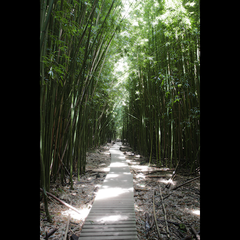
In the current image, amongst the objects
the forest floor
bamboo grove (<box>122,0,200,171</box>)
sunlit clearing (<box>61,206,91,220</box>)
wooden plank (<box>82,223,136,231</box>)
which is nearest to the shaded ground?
the forest floor

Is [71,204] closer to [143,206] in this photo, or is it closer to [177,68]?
[143,206]

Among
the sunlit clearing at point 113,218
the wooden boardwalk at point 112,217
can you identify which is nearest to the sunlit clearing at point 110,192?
the wooden boardwalk at point 112,217

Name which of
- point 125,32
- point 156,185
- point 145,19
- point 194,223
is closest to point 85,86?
point 125,32

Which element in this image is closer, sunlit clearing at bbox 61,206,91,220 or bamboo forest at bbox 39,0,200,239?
bamboo forest at bbox 39,0,200,239

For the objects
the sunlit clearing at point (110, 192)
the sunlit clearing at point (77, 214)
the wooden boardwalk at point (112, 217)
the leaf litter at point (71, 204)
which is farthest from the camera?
the sunlit clearing at point (110, 192)

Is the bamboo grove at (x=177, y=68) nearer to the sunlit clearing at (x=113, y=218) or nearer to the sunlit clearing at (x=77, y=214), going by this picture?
the sunlit clearing at (x=113, y=218)

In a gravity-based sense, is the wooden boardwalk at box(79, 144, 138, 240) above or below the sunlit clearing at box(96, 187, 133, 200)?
above

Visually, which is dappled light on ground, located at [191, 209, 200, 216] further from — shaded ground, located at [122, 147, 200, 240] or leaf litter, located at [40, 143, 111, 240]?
leaf litter, located at [40, 143, 111, 240]

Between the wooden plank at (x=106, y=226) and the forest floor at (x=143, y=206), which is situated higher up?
the wooden plank at (x=106, y=226)

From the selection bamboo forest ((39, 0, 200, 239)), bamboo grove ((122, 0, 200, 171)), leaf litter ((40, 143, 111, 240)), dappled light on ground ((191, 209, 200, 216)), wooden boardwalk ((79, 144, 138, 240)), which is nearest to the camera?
wooden boardwalk ((79, 144, 138, 240))
